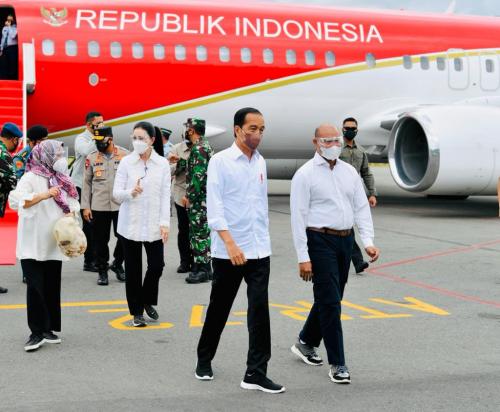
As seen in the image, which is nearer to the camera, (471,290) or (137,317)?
(137,317)

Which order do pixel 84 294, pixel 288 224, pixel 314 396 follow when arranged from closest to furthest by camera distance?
1. pixel 314 396
2. pixel 84 294
3. pixel 288 224

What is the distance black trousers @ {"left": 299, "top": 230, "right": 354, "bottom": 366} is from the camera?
5.04 meters

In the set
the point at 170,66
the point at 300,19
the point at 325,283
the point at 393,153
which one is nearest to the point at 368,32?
the point at 300,19

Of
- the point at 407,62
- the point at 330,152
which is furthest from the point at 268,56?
the point at 330,152

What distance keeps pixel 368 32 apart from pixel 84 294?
34.9 feet

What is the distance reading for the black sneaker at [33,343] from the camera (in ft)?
18.5

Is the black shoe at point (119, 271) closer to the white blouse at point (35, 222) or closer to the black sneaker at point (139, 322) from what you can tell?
the black sneaker at point (139, 322)

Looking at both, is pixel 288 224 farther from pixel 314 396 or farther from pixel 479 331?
pixel 314 396

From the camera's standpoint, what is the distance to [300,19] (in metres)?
16.2

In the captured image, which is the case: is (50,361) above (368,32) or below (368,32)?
below

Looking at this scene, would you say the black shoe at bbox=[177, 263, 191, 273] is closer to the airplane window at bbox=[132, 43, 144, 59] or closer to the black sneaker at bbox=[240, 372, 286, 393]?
the black sneaker at bbox=[240, 372, 286, 393]

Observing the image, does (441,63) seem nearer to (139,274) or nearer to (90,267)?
(90,267)

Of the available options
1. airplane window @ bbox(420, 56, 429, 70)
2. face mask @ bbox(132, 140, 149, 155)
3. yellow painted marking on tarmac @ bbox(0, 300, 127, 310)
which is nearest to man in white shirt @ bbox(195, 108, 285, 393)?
face mask @ bbox(132, 140, 149, 155)

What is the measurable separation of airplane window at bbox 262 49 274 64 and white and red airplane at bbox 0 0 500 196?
0.03 meters
